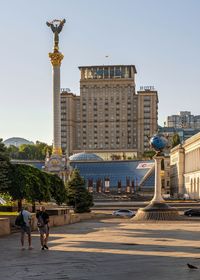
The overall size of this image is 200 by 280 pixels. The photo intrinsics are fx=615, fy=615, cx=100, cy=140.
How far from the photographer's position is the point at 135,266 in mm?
18188

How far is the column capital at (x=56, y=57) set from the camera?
466ft

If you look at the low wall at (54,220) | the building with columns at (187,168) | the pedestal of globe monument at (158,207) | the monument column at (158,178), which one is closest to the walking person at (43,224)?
the low wall at (54,220)

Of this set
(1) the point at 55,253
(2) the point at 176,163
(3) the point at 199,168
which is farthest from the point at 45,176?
(2) the point at 176,163

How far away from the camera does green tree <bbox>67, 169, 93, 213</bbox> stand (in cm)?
6731

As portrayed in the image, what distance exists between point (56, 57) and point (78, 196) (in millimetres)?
78715

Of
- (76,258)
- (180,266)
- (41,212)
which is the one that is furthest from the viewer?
(41,212)

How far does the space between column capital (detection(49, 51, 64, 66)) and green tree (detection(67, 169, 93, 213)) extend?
76638mm

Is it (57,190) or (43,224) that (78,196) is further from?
(43,224)

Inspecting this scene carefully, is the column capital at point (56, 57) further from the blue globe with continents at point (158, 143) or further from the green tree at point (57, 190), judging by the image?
the green tree at point (57, 190)

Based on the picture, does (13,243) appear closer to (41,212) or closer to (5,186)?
(41,212)

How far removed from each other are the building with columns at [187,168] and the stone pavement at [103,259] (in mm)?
114243

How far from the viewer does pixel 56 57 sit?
467ft

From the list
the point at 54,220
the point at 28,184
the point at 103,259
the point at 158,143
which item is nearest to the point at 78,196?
the point at 158,143

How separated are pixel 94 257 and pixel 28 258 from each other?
225 centimetres
